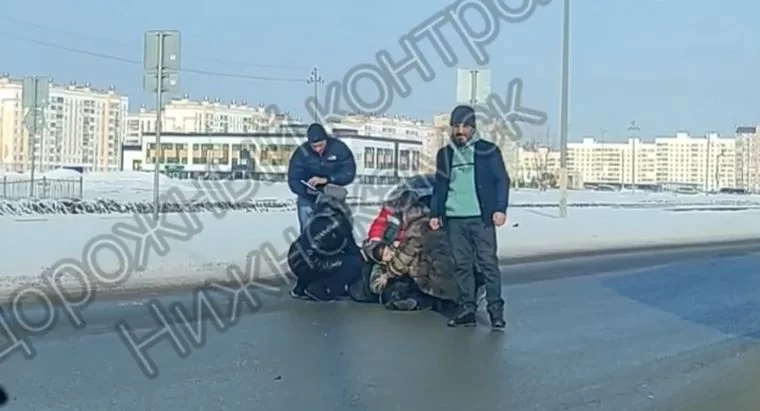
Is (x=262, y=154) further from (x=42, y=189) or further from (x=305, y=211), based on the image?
(x=305, y=211)

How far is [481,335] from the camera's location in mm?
9969

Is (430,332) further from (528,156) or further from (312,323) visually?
(528,156)

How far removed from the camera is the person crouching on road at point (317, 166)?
41.6 feet

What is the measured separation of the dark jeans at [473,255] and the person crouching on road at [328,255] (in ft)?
6.21

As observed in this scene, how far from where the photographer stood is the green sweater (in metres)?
10.1

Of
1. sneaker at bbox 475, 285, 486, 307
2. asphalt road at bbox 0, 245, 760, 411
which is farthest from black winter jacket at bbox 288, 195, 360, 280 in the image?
sneaker at bbox 475, 285, 486, 307

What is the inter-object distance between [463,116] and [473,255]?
4.23 ft

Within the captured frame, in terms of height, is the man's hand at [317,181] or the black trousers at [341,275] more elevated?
the man's hand at [317,181]

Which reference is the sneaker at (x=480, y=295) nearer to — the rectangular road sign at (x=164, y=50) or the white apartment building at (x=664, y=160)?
the rectangular road sign at (x=164, y=50)

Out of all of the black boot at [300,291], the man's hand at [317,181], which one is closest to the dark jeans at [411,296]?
the black boot at [300,291]

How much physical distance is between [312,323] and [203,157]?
231ft

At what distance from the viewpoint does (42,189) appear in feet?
132

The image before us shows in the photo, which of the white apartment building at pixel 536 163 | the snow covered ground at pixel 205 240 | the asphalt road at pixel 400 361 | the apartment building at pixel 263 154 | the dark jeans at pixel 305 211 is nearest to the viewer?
the asphalt road at pixel 400 361

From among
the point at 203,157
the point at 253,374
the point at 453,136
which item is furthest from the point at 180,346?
the point at 203,157
